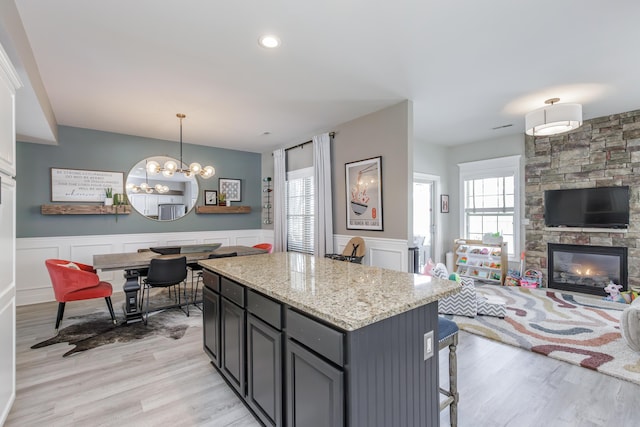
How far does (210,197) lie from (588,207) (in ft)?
21.4

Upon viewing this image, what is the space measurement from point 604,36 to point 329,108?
8.67 ft

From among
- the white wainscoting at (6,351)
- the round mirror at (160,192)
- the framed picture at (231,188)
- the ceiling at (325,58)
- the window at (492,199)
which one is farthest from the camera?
the framed picture at (231,188)

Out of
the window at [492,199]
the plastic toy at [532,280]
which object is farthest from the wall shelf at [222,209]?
the plastic toy at [532,280]

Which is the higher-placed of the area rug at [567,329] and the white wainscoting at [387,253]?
the white wainscoting at [387,253]

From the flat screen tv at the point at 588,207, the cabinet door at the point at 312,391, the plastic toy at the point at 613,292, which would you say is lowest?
the plastic toy at the point at 613,292

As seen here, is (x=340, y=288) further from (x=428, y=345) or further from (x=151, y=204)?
(x=151, y=204)

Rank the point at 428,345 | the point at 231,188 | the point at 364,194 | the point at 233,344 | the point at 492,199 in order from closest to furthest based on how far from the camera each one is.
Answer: the point at 428,345, the point at 233,344, the point at 364,194, the point at 492,199, the point at 231,188

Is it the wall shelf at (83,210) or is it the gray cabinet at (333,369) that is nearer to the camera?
the gray cabinet at (333,369)

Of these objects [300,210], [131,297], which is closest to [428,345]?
[131,297]

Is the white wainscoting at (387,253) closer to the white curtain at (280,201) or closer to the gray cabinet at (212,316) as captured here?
the white curtain at (280,201)

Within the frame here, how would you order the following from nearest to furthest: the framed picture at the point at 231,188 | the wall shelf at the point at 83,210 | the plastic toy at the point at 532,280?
the wall shelf at the point at 83,210 → the plastic toy at the point at 532,280 → the framed picture at the point at 231,188

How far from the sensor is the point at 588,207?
468 cm

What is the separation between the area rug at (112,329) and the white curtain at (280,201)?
221 cm

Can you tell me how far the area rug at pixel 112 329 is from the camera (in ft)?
9.96
